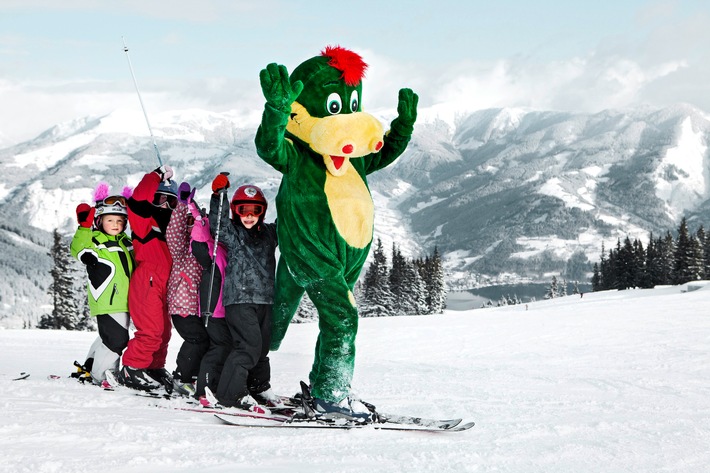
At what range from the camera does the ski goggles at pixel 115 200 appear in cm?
598

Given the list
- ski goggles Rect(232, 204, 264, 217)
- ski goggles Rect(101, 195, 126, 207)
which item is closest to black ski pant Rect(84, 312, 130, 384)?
ski goggles Rect(101, 195, 126, 207)

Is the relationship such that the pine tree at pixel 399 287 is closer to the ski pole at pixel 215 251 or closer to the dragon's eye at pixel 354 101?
the ski pole at pixel 215 251

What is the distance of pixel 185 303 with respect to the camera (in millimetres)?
5367

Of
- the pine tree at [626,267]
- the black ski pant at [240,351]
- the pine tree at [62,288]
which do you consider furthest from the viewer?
the pine tree at [626,267]

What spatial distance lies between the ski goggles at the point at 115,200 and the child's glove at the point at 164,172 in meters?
0.49

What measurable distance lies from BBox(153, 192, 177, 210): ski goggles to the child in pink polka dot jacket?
335 mm

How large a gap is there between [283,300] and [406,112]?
Answer: 184cm

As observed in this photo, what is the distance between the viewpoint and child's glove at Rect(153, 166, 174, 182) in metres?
5.79

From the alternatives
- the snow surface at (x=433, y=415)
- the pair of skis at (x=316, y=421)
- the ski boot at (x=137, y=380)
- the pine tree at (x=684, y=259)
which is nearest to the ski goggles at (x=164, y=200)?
the ski boot at (x=137, y=380)

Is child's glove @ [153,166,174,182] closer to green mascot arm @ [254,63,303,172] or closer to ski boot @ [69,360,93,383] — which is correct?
green mascot arm @ [254,63,303,172]

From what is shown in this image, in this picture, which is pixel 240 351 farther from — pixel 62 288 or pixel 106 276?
pixel 62 288

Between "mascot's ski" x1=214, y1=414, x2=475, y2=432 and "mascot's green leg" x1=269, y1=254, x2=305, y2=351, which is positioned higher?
"mascot's green leg" x1=269, y1=254, x2=305, y2=351

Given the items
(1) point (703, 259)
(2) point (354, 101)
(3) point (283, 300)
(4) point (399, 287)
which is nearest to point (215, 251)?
(3) point (283, 300)

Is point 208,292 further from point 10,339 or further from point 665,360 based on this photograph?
point 10,339
